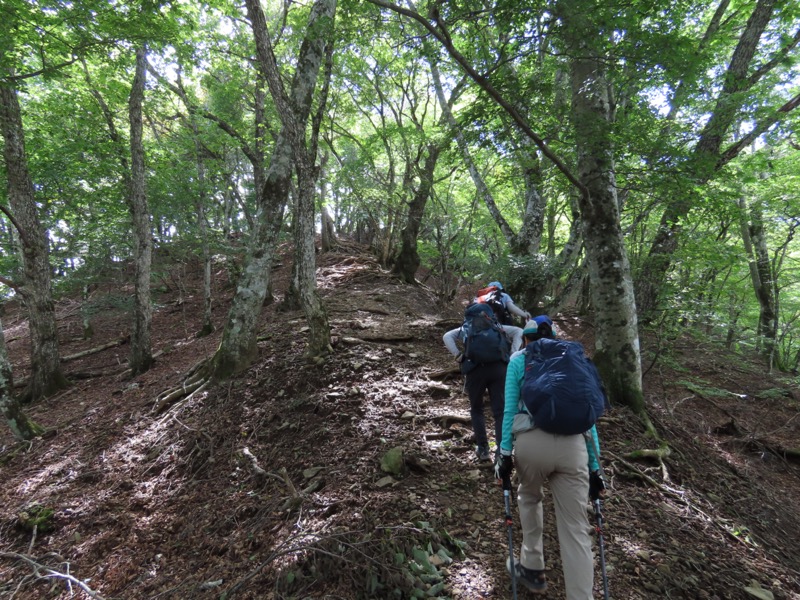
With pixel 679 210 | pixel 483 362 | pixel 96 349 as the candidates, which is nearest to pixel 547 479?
pixel 483 362

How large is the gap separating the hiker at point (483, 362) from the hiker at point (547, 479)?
105 centimetres

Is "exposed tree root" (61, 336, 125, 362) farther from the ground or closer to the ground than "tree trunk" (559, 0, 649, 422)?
closer to the ground

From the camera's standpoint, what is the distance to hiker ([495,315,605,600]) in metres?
2.58

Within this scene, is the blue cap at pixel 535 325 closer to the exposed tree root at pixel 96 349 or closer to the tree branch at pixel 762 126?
the tree branch at pixel 762 126

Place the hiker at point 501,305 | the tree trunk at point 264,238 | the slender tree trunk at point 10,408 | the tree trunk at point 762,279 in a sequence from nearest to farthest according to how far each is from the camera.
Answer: the hiker at point 501,305, the slender tree trunk at point 10,408, the tree trunk at point 264,238, the tree trunk at point 762,279

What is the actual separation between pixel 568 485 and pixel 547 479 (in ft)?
0.50

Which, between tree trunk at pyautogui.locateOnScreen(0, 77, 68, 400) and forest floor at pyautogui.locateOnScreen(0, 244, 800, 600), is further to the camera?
tree trunk at pyautogui.locateOnScreen(0, 77, 68, 400)

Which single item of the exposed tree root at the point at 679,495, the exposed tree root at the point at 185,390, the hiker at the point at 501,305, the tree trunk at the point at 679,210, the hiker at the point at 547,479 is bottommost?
the exposed tree root at the point at 185,390

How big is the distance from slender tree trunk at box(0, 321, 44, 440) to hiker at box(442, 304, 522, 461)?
24.6 ft

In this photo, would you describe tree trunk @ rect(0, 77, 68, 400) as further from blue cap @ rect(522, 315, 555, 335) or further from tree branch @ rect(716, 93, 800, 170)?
tree branch @ rect(716, 93, 800, 170)

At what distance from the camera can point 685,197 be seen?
4.96 meters

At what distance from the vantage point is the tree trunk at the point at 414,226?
12180 mm

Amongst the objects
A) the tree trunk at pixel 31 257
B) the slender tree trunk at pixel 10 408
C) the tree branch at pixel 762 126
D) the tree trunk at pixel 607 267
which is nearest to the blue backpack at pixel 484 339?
the tree trunk at pixel 607 267

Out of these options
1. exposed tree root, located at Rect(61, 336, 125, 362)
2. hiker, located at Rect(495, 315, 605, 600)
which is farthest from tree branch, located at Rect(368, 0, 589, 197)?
exposed tree root, located at Rect(61, 336, 125, 362)
